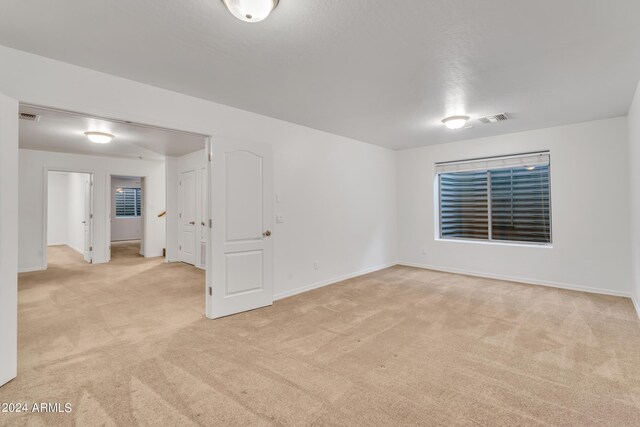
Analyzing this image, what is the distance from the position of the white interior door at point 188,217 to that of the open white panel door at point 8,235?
4.51 meters

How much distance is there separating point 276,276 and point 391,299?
62.8 inches

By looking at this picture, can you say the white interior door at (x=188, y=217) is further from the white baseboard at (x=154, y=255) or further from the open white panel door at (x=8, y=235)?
the open white panel door at (x=8, y=235)

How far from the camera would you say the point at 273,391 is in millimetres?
2072

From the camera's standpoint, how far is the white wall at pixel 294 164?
2.53 m

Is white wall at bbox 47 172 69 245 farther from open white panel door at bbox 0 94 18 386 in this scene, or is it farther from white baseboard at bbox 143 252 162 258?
open white panel door at bbox 0 94 18 386

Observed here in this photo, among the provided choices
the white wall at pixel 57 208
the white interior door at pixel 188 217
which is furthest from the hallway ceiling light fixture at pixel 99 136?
the white wall at pixel 57 208

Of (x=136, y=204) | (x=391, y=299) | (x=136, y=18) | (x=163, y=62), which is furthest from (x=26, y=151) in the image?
(x=391, y=299)

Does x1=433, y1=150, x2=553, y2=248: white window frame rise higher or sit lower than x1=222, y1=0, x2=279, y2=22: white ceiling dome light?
lower

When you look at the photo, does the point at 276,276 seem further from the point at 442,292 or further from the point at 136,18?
the point at 136,18

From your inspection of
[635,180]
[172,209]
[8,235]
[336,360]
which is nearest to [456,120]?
[635,180]

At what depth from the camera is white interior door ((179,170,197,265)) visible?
22.2 ft

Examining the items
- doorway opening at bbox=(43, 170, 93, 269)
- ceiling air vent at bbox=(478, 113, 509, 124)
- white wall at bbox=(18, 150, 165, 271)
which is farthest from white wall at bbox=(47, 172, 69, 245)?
ceiling air vent at bbox=(478, 113, 509, 124)

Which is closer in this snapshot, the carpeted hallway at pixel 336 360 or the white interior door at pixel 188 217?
the carpeted hallway at pixel 336 360

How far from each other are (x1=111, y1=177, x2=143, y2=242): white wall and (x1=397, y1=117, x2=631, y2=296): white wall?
11.0m
